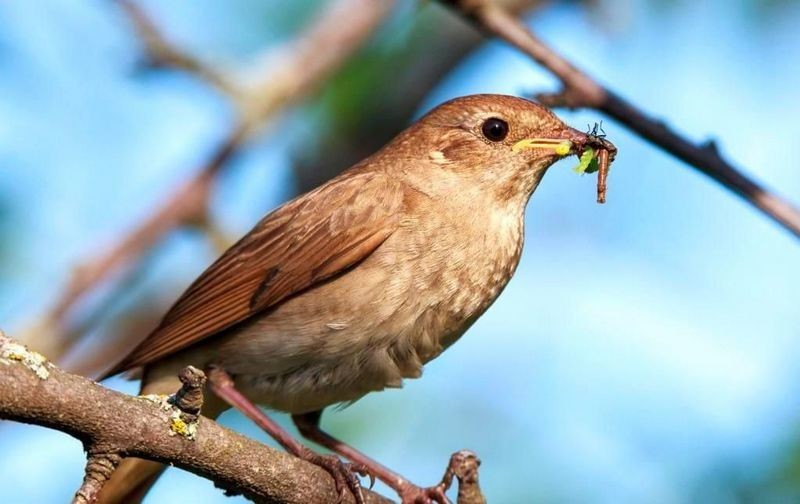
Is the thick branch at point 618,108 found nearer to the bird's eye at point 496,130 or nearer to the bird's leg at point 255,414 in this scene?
the bird's eye at point 496,130

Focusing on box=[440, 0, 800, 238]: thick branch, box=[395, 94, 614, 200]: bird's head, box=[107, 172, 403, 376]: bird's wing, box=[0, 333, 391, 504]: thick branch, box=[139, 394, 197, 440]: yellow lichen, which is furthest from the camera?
box=[395, 94, 614, 200]: bird's head

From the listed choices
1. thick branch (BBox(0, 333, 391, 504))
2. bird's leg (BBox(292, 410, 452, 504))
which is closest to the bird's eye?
bird's leg (BBox(292, 410, 452, 504))

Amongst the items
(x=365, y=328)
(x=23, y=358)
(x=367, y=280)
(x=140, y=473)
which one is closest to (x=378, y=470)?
(x=365, y=328)

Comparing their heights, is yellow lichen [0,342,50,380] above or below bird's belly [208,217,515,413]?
below

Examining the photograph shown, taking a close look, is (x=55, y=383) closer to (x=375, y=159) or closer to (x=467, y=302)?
(x=467, y=302)

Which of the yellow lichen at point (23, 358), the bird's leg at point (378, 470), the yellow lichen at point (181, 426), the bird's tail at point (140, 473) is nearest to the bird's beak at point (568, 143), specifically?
the bird's leg at point (378, 470)

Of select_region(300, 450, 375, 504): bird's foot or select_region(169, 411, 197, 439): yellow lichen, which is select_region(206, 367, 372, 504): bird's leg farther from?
select_region(169, 411, 197, 439): yellow lichen

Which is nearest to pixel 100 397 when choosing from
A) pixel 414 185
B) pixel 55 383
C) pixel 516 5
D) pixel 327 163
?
pixel 55 383

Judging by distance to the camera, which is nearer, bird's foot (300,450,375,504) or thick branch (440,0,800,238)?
thick branch (440,0,800,238)
